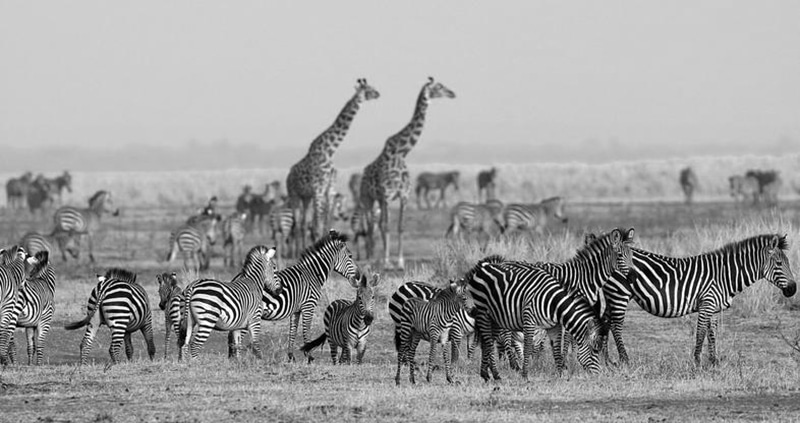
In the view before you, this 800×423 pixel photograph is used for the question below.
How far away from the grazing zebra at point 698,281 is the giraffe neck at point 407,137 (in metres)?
13.1

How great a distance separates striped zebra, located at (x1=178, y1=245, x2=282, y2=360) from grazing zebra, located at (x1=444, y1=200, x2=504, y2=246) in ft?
53.4

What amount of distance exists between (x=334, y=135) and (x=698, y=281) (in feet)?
49.1

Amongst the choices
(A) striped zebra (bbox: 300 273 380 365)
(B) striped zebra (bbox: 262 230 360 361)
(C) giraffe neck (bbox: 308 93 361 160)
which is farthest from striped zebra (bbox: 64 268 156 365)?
(C) giraffe neck (bbox: 308 93 361 160)

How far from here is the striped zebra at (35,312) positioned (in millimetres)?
13398

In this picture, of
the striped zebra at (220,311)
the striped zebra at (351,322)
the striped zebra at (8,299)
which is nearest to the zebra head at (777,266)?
the striped zebra at (351,322)

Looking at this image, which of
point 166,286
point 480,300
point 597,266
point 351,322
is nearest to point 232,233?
point 166,286

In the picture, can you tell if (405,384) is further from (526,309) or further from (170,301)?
(170,301)

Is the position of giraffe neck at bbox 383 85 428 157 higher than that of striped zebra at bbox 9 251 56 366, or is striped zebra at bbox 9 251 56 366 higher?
giraffe neck at bbox 383 85 428 157

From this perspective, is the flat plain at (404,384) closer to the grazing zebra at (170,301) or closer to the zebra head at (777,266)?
the grazing zebra at (170,301)

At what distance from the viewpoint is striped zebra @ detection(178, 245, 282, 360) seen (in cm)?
1290

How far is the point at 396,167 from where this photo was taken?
26.0 m

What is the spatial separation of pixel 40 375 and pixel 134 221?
2860 cm

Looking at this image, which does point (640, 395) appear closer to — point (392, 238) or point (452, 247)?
point (452, 247)

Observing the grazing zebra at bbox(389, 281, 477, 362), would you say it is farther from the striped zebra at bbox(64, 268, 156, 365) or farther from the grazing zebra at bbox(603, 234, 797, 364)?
the striped zebra at bbox(64, 268, 156, 365)
